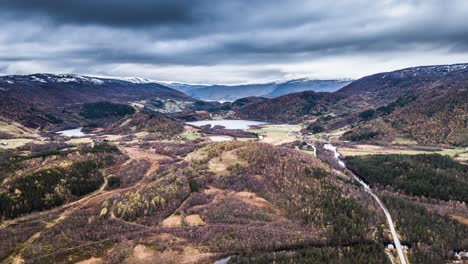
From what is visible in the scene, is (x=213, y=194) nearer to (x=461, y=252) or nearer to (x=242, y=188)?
(x=242, y=188)

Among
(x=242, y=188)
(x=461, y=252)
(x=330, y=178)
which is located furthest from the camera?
(x=330, y=178)

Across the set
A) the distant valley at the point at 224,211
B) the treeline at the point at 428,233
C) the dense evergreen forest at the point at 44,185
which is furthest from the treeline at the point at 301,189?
the dense evergreen forest at the point at 44,185

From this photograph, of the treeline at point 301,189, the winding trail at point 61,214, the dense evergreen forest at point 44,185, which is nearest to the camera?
the winding trail at point 61,214

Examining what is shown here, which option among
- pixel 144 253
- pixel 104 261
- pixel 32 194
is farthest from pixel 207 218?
pixel 32 194

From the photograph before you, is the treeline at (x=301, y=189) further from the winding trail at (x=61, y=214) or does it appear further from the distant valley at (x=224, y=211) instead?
the winding trail at (x=61, y=214)

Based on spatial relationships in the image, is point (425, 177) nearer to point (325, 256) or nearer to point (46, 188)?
point (325, 256)
